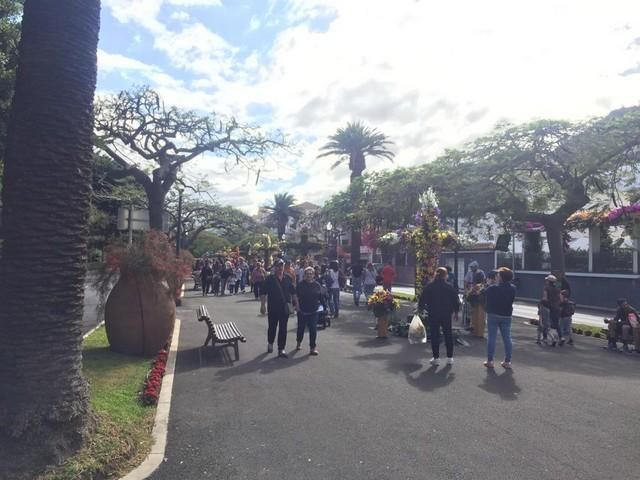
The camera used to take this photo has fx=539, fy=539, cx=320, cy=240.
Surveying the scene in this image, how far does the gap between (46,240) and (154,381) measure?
10.3ft

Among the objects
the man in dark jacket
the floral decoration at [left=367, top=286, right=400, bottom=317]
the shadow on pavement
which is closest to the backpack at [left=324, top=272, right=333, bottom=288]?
the floral decoration at [left=367, top=286, right=400, bottom=317]

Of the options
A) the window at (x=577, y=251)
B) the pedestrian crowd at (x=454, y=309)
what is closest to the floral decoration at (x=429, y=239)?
the pedestrian crowd at (x=454, y=309)

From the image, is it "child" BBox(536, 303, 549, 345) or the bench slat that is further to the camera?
"child" BBox(536, 303, 549, 345)

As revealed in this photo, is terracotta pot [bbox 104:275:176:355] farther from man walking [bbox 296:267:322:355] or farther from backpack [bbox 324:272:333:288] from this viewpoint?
backpack [bbox 324:272:333:288]

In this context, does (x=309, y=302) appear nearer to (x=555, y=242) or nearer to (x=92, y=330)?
(x=92, y=330)

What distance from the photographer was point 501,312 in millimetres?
8836

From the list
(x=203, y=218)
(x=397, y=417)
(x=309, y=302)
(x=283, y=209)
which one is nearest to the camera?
(x=397, y=417)

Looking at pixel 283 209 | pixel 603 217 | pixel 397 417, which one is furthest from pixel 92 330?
pixel 283 209

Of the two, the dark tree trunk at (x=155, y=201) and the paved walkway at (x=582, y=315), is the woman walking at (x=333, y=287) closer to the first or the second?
the dark tree trunk at (x=155, y=201)

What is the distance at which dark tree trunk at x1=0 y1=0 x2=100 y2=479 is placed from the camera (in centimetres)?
441

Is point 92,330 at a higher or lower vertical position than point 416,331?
lower

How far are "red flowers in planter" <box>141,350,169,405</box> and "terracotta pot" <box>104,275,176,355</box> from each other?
35 centimetres

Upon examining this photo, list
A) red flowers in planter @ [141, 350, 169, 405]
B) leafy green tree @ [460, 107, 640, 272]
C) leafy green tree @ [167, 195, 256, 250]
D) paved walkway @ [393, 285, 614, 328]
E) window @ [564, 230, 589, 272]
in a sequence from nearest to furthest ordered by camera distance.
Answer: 1. red flowers in planter @ [141, 350, 169, 405]
2. leafy green tree @ [460, 107, 640, 272]
3. paved walkway @ [393, 285, 614, 328]
4. window @ [564, 230, 589, 272]
5. leafy green tree @ [167, 195, 256, 250]

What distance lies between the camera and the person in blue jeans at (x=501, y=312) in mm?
8789
